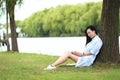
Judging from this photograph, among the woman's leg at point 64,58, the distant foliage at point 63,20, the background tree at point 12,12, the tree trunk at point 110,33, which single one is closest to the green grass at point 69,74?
the woman's leg at point 64,58

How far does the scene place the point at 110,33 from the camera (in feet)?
39.8

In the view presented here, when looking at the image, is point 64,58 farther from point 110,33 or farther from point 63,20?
point 63,20

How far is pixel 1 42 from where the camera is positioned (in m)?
29.9

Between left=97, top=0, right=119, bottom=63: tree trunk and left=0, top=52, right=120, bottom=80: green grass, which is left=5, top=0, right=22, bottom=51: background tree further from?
left=0, top=52, right=120, bottom=80: green grass

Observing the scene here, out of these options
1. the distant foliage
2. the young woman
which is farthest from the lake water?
the distant foliage

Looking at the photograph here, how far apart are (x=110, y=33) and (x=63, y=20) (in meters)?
42.7

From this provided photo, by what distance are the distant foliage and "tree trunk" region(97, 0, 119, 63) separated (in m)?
34.3

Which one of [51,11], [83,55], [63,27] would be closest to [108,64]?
[83,55]

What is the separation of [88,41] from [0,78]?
131 inches

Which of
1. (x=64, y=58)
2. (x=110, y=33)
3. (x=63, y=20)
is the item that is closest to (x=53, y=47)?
(x=110, y=33)

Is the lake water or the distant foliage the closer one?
the lake water

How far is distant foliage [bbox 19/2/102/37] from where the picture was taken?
4875 centimetres

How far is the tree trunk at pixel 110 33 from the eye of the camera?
476 inches

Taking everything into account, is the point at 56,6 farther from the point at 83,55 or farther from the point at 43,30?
the point at 83,55
